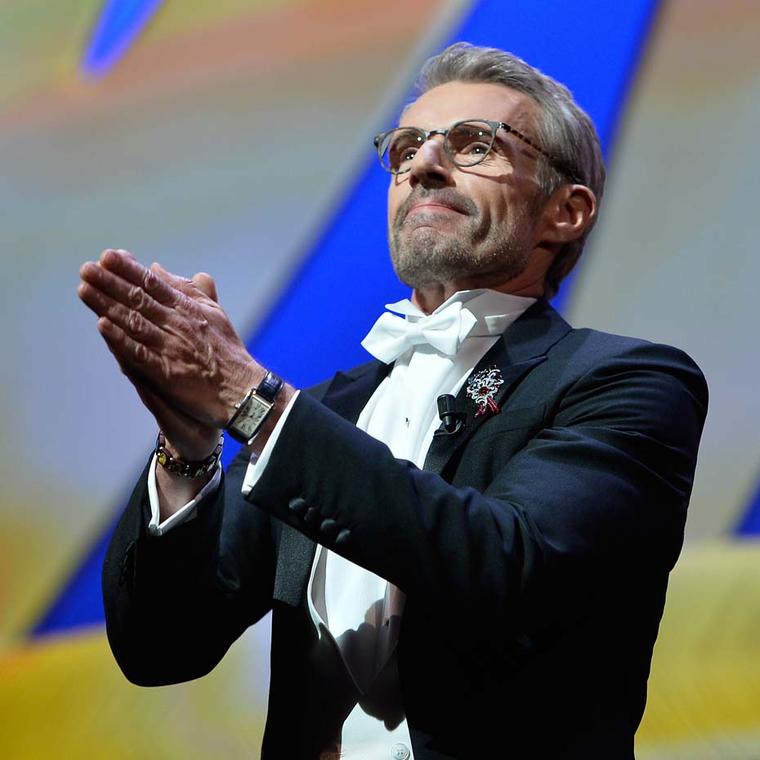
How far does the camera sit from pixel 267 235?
287 cm

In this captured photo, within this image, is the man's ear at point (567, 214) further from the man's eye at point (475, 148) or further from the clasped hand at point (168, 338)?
the clasped hand at point (168, 338)

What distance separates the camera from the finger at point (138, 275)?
60.6 inches

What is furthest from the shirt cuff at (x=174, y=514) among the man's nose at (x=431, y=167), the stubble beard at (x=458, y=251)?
the man's nose at (x=431, y=167)

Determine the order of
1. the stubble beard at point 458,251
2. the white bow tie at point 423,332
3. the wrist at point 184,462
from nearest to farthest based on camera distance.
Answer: the wrist at point 184,462 < the white bow tie at point 423,332 < the stubble beard at point 458,251

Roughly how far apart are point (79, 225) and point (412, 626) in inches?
57.7

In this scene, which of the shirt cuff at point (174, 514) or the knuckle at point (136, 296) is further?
the shirt cuff at point (174, 514)

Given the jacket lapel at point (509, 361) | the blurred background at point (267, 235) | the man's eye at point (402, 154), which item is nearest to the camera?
the jacket lapel at point (509, 361)

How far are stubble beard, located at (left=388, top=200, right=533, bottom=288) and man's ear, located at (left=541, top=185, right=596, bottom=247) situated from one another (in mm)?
111

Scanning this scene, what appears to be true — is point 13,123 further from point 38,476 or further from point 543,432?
point 543,432

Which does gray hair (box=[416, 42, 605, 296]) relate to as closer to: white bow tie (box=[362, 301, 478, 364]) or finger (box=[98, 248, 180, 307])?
white bow tie (box=[362, 301, 478, 364])

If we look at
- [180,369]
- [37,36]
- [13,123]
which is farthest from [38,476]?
[180,369]

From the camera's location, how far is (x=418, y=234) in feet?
7.54

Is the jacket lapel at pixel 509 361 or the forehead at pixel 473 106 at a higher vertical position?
the forehead at pixel 473 106

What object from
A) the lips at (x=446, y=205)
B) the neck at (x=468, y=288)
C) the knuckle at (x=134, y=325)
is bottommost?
the knuckle at (x=134, y=325)
